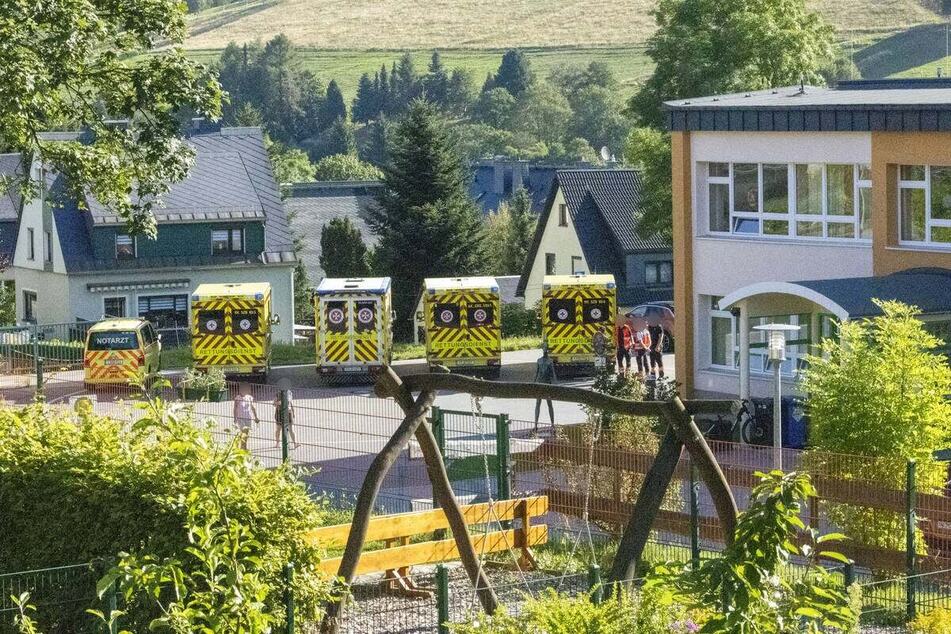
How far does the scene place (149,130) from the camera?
23844 mm

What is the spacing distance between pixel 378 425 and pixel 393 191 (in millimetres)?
34139

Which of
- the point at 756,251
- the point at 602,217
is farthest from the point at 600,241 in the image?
the point at 756,251

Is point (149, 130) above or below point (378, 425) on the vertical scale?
above

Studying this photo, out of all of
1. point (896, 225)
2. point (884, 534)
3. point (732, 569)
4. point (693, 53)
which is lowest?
point (884, 534)

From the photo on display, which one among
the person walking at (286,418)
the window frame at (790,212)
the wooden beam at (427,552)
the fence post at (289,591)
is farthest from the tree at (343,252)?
the fence post at (289,591)

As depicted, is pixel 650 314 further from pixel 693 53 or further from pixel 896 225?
pixel 896 225

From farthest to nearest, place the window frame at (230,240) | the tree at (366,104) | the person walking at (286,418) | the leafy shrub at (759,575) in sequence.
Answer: the tree at (366,104)
the window frame at (230,240)
the person walking at (286,418)
the leafy shrub at (759,575)

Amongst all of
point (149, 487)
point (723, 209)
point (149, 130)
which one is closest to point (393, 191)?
point (723, 209)

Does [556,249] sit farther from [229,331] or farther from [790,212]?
[790,212]

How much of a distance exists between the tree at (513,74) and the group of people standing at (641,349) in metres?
151

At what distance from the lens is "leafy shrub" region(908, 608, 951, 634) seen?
13000 millimetres

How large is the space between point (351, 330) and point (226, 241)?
17.7m

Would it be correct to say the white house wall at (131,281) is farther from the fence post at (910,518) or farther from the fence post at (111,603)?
the fence post at (111,603)

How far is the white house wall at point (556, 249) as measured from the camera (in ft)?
199
